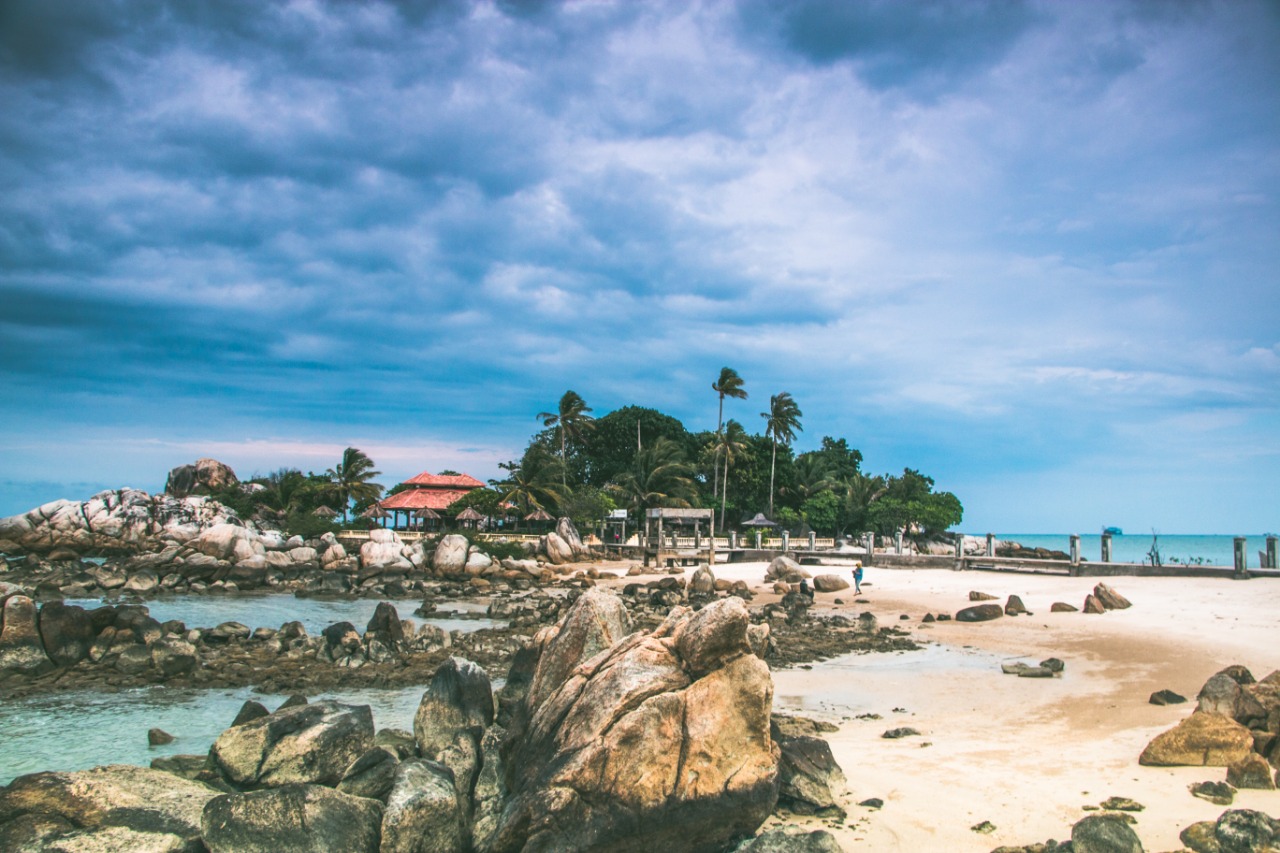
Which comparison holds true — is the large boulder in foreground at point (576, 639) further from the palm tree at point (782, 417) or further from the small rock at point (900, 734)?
the palm tree at point (782, 417)

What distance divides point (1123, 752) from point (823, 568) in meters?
32.8

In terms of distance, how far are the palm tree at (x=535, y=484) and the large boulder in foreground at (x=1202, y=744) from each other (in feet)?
180

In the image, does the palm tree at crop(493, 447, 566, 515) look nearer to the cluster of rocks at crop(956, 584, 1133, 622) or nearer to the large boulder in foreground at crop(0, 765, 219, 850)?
the cluster of rocks at crop(956, 584, 1133, 622)

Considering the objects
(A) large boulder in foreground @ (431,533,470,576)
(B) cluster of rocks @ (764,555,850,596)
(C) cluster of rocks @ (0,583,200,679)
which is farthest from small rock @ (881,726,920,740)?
(A) large boulder in foreground @ (431,533,470,576)

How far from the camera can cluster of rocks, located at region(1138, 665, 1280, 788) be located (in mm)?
7957

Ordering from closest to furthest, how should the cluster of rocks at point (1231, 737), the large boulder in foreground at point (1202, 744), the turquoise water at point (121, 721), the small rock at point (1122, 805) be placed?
the small rock at point (1122, 805) → the cluster of rocks at point (1231, 737) → the large boulder in foreground at point (1202, 744) → the turquoise water at point (121, 721)

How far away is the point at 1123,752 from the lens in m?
9.44

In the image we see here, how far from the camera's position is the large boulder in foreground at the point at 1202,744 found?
840 cm

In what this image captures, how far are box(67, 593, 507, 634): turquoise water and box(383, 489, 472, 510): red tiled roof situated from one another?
27417 millimetres

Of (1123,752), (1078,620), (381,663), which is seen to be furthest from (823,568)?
(1123,752)

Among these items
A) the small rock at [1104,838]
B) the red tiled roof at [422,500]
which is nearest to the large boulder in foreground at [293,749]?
the small rock at [1104,838]

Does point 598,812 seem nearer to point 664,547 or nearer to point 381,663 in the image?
point 381,663

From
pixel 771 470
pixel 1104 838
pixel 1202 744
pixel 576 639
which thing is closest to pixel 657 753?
pixel 576 639

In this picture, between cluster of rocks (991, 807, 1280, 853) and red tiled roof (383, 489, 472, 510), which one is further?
red tiled roof (383, 489, 472, 510)
